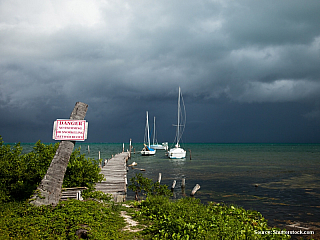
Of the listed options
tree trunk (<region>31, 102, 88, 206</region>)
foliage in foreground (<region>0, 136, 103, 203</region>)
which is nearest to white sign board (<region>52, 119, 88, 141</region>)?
tree trunk (<region>31, 102, 88, 206</region>)

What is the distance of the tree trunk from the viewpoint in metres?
8.45

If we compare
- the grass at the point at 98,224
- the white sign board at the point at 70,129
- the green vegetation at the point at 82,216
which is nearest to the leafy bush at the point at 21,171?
the green vegetation at the point at 82,216

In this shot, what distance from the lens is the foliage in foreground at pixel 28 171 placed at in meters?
9.91

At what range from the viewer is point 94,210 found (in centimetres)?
859

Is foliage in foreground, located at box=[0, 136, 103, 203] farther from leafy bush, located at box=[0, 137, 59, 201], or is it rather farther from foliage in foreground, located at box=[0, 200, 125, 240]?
foliage in foreground, located at box=[0, 200, 125, 240]

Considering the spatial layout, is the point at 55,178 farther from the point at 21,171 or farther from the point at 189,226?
the point at 189,226

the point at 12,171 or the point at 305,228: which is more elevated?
the point at 12,171

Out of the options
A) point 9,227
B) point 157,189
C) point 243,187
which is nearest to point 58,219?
point 9,227

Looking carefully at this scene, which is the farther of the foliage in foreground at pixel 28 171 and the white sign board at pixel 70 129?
the foliage in foreground at pixel 28 171

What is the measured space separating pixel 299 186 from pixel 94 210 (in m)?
22.5

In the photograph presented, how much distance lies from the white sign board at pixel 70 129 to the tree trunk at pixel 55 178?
0.76 ft

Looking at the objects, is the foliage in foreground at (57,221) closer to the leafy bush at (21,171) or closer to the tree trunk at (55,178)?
the tree trunk at (55,178)

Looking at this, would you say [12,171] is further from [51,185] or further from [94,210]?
[94,210]

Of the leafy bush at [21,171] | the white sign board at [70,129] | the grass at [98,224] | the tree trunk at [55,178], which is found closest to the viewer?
the grass at [98,224]
